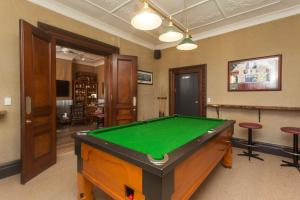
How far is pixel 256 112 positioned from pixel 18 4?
16.5 feet

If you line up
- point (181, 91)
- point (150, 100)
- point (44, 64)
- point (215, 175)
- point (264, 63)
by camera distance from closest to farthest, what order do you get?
point (215, 175), point (44, 64), point (264, 63), point (181, 91), point (150, 100)

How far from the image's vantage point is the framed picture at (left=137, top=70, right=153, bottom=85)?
4711 millimetres

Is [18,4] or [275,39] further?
[275,39]

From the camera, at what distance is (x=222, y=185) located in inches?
82.3

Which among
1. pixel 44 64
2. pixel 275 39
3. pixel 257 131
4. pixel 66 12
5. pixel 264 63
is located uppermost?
pixel 66 12

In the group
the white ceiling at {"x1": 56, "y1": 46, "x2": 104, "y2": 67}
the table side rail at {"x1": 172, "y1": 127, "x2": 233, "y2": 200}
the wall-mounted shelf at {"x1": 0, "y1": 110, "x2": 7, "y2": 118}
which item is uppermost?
the white ceiling at {"x1": 56, "y1": 46, "x2": 104, "y2": 67}

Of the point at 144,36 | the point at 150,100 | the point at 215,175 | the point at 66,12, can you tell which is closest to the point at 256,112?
the point at 215,175

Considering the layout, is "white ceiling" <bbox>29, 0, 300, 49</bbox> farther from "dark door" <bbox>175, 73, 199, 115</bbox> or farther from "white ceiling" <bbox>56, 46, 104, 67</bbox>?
"white ceiling" <bbox>56, 46, 104, 67</bbox>

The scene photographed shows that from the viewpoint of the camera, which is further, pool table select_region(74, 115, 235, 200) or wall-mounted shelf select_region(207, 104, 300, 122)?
wall-mounted shelf select_region(207, 104, 300, 122)

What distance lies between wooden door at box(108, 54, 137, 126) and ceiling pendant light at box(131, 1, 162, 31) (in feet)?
6.80

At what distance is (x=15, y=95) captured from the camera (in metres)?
2.47

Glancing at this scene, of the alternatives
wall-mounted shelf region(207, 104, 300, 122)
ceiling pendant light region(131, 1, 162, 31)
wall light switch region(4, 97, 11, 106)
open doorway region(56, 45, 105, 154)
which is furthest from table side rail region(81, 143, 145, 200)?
open doorway region(56, 45, 105, 154)

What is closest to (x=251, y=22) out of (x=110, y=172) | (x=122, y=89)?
(x=122, y=89)

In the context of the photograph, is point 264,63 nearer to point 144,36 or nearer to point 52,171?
point 144,36
